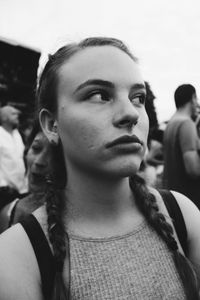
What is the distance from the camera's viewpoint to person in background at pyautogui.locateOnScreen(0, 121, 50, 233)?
6.11 ft

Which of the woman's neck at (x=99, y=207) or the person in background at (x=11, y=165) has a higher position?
the woman's neck at (x=99, y=207)

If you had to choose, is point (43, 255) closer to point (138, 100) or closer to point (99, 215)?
A: point (99, 215)

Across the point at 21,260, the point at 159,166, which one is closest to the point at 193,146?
the point at 21,260

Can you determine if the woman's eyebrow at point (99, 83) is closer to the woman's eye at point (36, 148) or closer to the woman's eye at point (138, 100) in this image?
the woman's eye at point (138, 100)

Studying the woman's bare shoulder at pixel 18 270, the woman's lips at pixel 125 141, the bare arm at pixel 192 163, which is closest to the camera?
the woman's bare shoulder at pixel 18 270

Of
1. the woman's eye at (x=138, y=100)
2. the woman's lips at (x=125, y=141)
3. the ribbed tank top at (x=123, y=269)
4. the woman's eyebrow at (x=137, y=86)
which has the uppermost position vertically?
the woman's eyebrow at (x=137, y=86)

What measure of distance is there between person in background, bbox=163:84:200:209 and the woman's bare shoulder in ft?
5.87

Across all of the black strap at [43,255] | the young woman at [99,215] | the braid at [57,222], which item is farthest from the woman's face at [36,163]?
the black strap at [43,255]

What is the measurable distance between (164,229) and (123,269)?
0.18m

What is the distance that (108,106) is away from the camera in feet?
3.43

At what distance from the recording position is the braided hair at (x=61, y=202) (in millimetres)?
970

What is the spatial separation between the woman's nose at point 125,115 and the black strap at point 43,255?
1.21ft

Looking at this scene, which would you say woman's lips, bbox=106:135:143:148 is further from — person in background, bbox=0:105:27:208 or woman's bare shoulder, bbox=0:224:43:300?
person in background, bbox=0:105:27:208

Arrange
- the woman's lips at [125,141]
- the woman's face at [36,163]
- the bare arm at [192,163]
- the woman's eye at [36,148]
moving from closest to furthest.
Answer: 1. the woman's lips at [125,141]
2. the woman's face at [36,163]
3. the woman's eye at [36,148]
4. the bare arm at [192,163]
